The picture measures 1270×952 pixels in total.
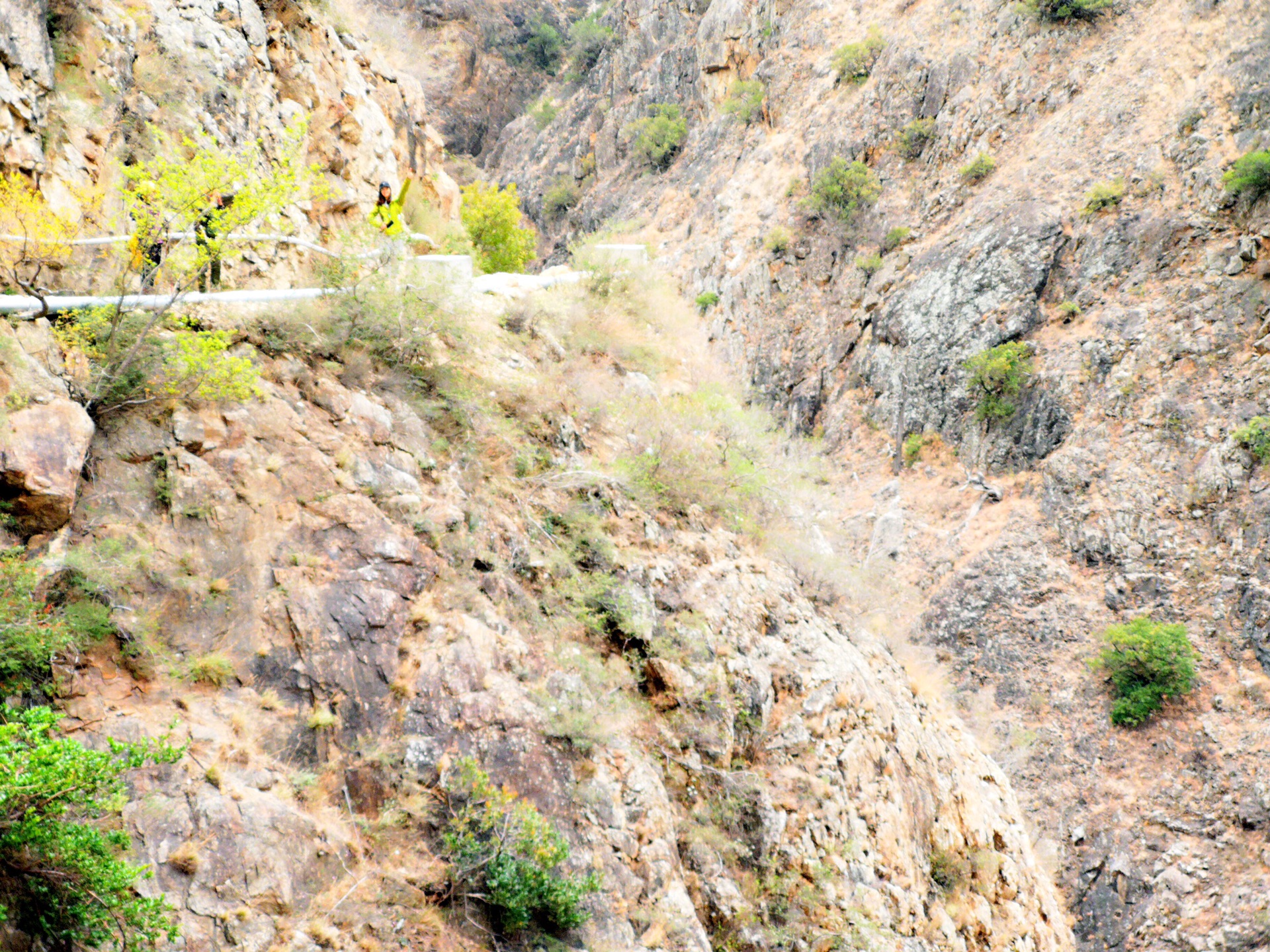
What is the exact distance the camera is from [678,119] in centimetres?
3566

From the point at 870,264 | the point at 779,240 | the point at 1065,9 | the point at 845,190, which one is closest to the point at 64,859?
the point at 870,264

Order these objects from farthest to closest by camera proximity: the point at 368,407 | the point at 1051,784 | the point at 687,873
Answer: the point at 1051,784 → the point at 368,407 → the point at 687,873

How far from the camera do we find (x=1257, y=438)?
1681 cm

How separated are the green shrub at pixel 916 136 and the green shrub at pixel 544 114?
22.2 m

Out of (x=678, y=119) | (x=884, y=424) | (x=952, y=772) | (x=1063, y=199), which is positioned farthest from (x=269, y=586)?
(x=678, y=119)

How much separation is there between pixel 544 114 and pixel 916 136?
2351 cm

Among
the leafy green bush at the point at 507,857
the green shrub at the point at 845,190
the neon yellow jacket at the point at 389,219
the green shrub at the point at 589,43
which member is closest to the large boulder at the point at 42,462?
the leafy green bush at the point at 507,857

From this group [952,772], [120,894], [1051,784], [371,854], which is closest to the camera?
[120,894]

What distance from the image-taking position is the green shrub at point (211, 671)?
5766mm

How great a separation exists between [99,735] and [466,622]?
3078 mm

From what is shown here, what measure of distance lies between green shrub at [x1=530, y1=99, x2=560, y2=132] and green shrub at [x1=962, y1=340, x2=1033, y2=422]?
3059cm

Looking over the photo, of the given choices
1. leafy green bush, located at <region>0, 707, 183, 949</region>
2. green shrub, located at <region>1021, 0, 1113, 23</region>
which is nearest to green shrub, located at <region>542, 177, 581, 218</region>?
green shrub, located at <region>1021, 0, 1113, 23</region>

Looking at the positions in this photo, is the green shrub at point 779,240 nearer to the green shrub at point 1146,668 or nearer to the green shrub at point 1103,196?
the green shrub at point 1103,196

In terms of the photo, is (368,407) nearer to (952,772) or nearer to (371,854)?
(371,854)
